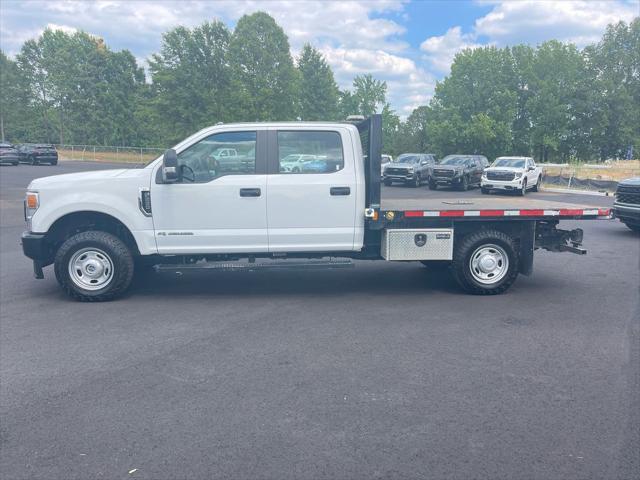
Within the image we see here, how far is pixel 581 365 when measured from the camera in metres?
4.94

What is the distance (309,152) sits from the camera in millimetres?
6992

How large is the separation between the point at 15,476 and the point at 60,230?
4453mm

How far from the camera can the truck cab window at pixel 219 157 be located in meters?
6.82

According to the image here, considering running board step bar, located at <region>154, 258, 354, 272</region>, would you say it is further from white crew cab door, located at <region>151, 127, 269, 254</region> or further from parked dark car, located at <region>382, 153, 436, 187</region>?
parked dark car, located at <region>382, 153, 436, 187</region>

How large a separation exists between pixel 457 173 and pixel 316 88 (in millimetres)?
41952

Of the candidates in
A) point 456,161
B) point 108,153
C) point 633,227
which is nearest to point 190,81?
point 108,153

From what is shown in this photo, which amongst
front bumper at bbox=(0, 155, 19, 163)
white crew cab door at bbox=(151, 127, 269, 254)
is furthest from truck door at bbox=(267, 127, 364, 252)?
front bumper at bbox=(0, 155, 19, 163)

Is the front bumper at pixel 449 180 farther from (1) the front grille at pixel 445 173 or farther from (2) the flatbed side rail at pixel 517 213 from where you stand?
(2) the flatbed side rail at pixel 517 213

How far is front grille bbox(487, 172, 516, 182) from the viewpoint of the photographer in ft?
85.9

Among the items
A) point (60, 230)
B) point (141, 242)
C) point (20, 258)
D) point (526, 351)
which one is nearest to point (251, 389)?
point (526, 351)

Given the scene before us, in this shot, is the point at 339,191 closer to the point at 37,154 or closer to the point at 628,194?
the point at 628,194

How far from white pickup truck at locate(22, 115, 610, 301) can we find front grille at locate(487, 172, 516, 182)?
1996 cm

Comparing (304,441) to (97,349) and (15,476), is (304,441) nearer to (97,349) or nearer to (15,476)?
(15,476)

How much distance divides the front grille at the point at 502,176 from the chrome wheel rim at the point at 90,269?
890 inches
